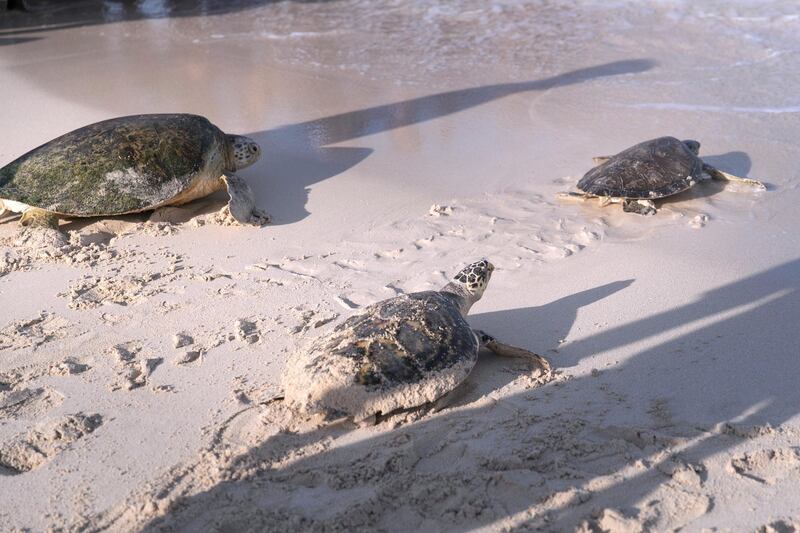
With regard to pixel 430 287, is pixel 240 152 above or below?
above

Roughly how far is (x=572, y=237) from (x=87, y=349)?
2739mm

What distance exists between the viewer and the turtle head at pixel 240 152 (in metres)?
5.48

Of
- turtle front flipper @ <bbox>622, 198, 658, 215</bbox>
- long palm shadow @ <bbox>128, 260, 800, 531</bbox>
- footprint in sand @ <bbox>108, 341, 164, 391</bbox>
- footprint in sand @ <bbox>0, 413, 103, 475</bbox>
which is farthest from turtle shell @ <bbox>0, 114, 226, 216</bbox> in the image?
turtle front flipper @ <bbox>622, 198, 658, 215</bbox>

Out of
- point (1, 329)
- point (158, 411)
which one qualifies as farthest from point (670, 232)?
point (1, 329)

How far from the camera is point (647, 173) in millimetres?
4906

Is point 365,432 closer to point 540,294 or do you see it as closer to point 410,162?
point 540,294

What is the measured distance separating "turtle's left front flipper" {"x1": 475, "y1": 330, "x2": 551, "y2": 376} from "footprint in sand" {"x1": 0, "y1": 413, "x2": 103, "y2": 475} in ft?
5.37

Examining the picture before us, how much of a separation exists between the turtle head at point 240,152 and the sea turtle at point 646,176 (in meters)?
2.25

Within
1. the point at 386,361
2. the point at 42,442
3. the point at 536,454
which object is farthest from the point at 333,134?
the point at 536,454

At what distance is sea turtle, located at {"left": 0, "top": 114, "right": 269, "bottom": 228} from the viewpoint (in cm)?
478

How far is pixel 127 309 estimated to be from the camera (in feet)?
12.8

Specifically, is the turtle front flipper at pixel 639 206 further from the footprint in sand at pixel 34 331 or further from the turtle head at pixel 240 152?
the footprint in sand at pixel 34 331

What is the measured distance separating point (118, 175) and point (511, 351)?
2.91m

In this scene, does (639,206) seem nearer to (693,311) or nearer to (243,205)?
(693,311)
